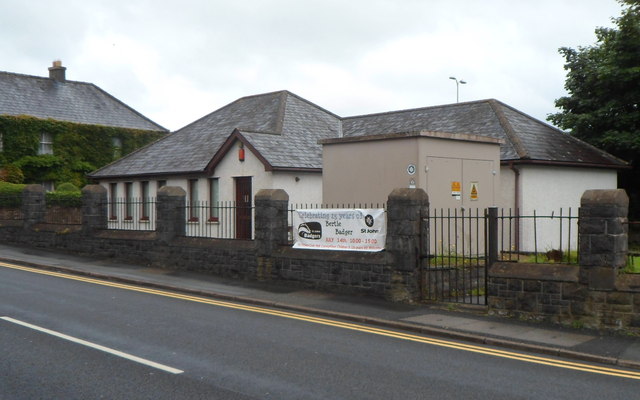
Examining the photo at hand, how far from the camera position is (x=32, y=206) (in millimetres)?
23594

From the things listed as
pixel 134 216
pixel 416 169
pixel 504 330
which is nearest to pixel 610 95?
pixel 416 169

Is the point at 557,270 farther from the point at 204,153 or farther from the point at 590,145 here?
the point at 204,153

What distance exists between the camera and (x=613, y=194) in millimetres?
10570

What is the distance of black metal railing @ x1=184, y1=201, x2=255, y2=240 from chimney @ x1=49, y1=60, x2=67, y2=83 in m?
22.0

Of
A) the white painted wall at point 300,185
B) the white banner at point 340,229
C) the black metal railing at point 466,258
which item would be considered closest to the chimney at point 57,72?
the white painted wall at point 300,185

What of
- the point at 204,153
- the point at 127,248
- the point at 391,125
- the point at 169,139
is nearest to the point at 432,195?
the point at 127,248

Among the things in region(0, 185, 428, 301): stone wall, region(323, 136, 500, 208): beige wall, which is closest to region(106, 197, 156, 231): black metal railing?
region(0, 185, 428, 301): stone wall

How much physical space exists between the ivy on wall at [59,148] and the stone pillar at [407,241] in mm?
30943

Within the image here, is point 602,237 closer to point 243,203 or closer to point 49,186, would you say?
point 243,203

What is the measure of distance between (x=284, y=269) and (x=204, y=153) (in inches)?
547

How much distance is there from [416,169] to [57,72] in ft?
117

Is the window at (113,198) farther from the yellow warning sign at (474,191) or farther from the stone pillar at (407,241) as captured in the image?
the stone pillar at (407,241)

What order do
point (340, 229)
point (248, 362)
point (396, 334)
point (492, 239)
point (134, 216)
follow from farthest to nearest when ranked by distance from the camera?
point (134, 216), point (340, 229), point (492, 239), point (396, 334), point (248, 362)

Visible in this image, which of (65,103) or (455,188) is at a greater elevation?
(65,103)
